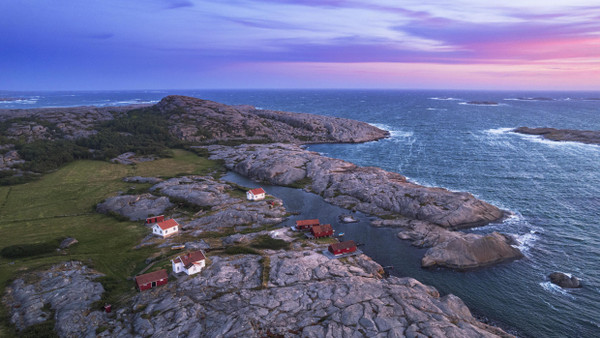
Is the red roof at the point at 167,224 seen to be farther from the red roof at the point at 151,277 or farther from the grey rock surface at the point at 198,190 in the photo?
the red roof at the point at 151,277

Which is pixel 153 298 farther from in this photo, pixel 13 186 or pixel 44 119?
pixel 44 119

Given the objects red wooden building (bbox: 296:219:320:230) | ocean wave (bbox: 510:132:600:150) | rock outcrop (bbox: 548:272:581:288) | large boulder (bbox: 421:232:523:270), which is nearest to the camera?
rock outcrop (bbox: 548:272:581:288)

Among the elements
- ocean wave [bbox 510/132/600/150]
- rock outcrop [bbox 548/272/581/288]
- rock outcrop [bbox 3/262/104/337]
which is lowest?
rock outcrop [bbox 548/272/581/288]

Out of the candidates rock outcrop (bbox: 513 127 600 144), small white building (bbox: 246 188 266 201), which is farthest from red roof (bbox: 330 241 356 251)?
rock outcrop (bbox: 513 127 600 144)

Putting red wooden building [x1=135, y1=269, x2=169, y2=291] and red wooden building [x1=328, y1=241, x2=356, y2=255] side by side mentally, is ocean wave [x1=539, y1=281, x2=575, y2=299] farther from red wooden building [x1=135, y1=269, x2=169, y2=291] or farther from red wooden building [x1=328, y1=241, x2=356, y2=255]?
red wooden building [x1=135, y1=269, x2=169, y2=291]

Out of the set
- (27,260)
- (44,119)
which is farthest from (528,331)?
(44,119)
